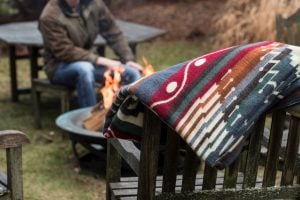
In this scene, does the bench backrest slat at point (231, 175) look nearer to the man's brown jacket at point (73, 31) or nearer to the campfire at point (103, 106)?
the campfire at point (103, 106)

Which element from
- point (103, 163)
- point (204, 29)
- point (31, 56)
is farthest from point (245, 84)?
point (204, 29)

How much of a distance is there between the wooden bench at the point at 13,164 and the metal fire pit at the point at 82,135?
1.24m

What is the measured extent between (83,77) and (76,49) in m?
0.28

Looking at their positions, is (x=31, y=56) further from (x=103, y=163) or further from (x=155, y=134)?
(x=155, y=134)

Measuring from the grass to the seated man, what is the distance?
20.4 inches

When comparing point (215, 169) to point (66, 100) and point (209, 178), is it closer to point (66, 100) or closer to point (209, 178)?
point (209, 178)

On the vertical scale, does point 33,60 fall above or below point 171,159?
below

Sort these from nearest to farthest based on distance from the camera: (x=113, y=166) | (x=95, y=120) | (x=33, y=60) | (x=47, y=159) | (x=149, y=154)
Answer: (x=149, y=154)
(x=113, y=166)
(x=95, y=120)
(x=47, y=159)
(x=33, y=60)

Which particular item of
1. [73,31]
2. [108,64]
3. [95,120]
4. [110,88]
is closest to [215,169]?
[95,120]

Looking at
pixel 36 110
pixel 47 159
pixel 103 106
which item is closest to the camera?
pixel 103 106

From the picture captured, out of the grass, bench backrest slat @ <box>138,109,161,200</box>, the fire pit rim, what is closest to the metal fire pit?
the fire pit rim

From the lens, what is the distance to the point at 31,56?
5.92m

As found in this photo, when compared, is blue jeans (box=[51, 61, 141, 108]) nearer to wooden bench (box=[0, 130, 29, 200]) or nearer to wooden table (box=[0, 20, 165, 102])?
wooden table (box=[0, 20, 165, 102])

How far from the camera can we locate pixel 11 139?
275 cm
